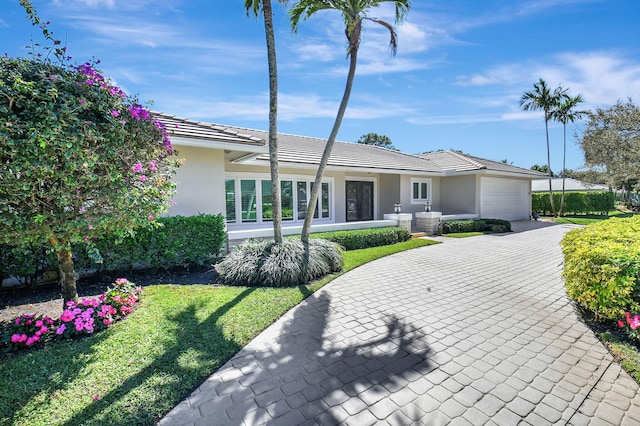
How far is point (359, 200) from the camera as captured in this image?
17.4 meters

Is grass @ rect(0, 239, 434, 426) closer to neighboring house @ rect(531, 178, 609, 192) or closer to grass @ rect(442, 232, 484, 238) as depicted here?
grass @ rect(442, 232, 484, 238)

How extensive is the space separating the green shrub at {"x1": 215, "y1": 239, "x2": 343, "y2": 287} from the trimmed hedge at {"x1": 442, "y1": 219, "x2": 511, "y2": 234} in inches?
401

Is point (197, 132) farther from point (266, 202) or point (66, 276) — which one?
point (266, 202)

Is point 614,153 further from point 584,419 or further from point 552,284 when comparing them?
point 584,419

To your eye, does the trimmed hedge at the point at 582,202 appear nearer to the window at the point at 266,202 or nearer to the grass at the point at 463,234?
the grass at the point at 463,234

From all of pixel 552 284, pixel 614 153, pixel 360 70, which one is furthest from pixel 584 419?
pixel 614 153

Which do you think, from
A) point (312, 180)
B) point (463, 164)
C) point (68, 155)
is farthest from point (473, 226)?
point (68, 155)

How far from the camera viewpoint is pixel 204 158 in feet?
29.1

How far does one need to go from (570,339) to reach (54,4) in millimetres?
10966

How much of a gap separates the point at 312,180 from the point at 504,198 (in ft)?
49.5

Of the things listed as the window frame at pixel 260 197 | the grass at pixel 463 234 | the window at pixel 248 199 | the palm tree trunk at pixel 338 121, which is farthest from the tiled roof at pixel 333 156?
the palm tree trunk at pixel 338 121

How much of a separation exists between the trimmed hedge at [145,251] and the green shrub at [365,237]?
379 cm

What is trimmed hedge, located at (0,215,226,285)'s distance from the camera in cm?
564

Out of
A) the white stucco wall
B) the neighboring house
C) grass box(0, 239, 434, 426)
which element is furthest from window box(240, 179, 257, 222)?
the neighboring house
